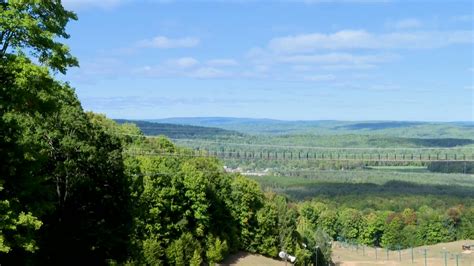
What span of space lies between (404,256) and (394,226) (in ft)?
84.2

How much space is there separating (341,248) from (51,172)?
342 feet

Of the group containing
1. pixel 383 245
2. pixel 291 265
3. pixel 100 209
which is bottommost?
pixel 383 245

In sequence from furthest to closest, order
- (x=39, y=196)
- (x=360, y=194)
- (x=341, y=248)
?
(x=360, y=194) < (x=341, y=248) < (x=39, y=196)

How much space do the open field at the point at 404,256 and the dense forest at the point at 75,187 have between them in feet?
128

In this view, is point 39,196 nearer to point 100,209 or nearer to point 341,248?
point 100,209

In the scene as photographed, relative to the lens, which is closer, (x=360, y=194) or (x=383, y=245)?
(x=383, y=245)

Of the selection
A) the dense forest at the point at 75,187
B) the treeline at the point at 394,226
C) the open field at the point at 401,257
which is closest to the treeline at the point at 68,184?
the dense forest at the point at 75,187

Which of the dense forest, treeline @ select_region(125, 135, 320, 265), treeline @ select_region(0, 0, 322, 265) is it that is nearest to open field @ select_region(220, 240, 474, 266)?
treeline @ select_region(125, 135, 320, 265)

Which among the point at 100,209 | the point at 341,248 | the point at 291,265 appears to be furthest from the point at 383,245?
the point at 100,209

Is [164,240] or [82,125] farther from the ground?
Answer: [82,125]

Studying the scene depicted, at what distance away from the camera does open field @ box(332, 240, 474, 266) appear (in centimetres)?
9594

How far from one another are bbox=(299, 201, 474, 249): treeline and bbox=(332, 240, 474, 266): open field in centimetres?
966

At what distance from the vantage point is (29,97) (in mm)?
15578

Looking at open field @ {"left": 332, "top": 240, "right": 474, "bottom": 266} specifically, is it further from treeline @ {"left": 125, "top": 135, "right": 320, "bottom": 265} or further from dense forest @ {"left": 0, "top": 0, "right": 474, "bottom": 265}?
dense forest @ {"left": 0, "top": 0, "right": 474, "bottom": 265}
